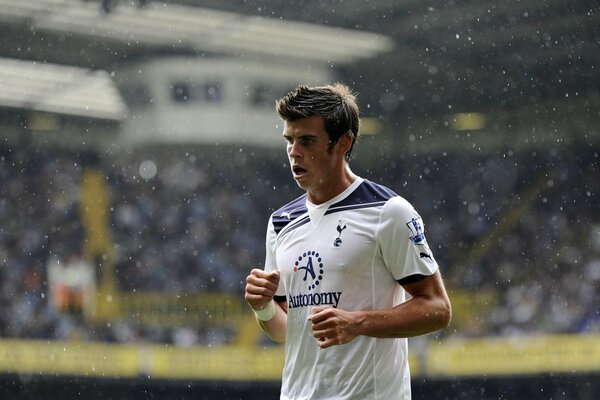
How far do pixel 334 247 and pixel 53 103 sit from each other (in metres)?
7.14

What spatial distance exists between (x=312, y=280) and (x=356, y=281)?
86 millimetres

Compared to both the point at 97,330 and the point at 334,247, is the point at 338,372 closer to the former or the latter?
the point at 334,247

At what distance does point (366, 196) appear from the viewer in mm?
1860

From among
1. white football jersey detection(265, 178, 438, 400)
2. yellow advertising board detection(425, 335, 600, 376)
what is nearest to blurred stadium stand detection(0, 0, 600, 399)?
yellow advertising board detection(425, 335, 600, 376)

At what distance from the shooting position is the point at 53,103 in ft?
28.1

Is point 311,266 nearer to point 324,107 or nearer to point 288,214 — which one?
point 288,214

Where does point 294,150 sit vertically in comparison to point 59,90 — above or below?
below

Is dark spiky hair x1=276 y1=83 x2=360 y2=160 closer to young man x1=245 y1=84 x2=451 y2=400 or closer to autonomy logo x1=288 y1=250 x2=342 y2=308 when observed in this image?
young man x1=245 y1=84 x2=451 y2=400

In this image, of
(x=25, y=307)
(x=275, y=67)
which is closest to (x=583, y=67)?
(x=275, y=67)

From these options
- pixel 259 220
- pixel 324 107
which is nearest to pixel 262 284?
pixel 324 107

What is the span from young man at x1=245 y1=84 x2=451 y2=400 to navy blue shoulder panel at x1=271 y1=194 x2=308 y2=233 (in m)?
0.05

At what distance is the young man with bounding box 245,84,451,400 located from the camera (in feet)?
5.82

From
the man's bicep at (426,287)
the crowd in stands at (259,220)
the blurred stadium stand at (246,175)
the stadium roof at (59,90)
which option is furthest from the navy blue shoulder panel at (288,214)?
the stadium roof at (59,90)

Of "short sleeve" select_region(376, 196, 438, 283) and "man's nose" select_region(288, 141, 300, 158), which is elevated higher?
"man's nose" select_region(288, 141, 300, 158)
